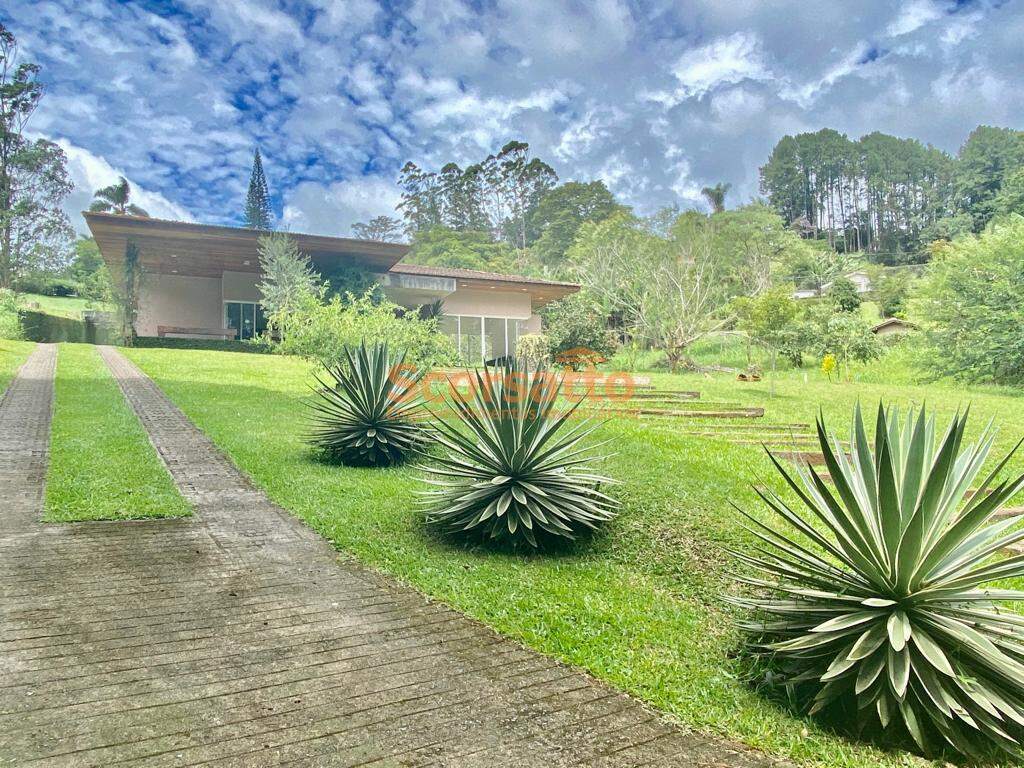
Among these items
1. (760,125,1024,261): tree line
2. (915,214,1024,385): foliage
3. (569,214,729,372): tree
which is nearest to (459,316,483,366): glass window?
(569,214,729,372): tree

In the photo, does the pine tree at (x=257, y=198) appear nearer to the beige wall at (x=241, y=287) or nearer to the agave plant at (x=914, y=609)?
the beige wall at (x=241, y=287)

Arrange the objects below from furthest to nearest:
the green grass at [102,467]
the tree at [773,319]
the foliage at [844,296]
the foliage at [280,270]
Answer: the foliage at [844,296] → the foliage at [280,270] → the tree at [773,319] → the green grass at [102,467]

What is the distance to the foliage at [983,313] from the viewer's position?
20.7 metres

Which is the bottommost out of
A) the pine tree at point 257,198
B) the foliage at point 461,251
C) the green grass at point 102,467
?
the green grass at point 102,467

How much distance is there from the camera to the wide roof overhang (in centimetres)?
2089

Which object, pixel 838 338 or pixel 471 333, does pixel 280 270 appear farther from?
pixel 838 338

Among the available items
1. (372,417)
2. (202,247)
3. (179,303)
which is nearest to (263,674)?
(372,417)

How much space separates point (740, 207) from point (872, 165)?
26.5m

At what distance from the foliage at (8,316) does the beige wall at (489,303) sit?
17.3 metres

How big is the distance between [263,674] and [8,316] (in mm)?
29033

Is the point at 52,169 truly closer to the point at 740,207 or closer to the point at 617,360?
the point at 617,360

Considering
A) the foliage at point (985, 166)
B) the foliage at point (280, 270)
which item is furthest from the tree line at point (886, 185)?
the foliage at point (280, 270)

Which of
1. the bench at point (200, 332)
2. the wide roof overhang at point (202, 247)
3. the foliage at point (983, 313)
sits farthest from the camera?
the bench at point (200, 332)

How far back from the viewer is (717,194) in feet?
187
